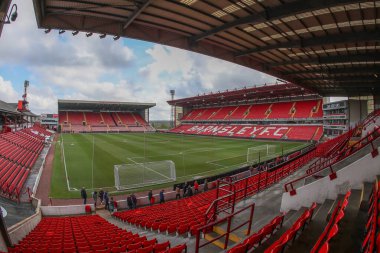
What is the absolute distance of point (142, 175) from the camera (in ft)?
68.3

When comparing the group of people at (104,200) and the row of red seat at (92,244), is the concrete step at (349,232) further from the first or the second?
the group of people at (104,200)

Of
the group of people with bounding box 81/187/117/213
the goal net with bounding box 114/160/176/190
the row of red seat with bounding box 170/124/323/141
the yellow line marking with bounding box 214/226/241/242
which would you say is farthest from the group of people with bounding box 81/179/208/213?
the row of red seat with bounding box 170/124/323/141

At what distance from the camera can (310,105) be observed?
5084 cm

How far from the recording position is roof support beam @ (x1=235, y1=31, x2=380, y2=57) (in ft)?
32.7

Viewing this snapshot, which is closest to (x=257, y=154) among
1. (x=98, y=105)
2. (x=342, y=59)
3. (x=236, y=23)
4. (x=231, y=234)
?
(x=342, y=59)

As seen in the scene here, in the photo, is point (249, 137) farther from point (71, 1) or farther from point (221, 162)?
point (71, 1)

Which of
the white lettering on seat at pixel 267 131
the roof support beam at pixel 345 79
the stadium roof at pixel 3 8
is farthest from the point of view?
the white lettering on seat at pixel 267 131

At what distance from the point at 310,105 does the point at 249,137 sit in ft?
48.2

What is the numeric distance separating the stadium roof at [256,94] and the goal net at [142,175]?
32.1 meters

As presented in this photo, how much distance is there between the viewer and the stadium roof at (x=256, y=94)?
47.8 meters

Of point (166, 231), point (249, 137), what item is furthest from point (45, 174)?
point (249, 137)

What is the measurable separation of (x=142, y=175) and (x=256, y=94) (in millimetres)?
42085

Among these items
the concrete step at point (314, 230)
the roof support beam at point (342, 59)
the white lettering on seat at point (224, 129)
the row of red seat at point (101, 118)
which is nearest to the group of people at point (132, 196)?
the roof support beam at point (342, 59)

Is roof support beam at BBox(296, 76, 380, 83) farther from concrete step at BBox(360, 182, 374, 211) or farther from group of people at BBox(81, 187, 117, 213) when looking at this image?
group of people at BBox(81, 187, 117, 213)
